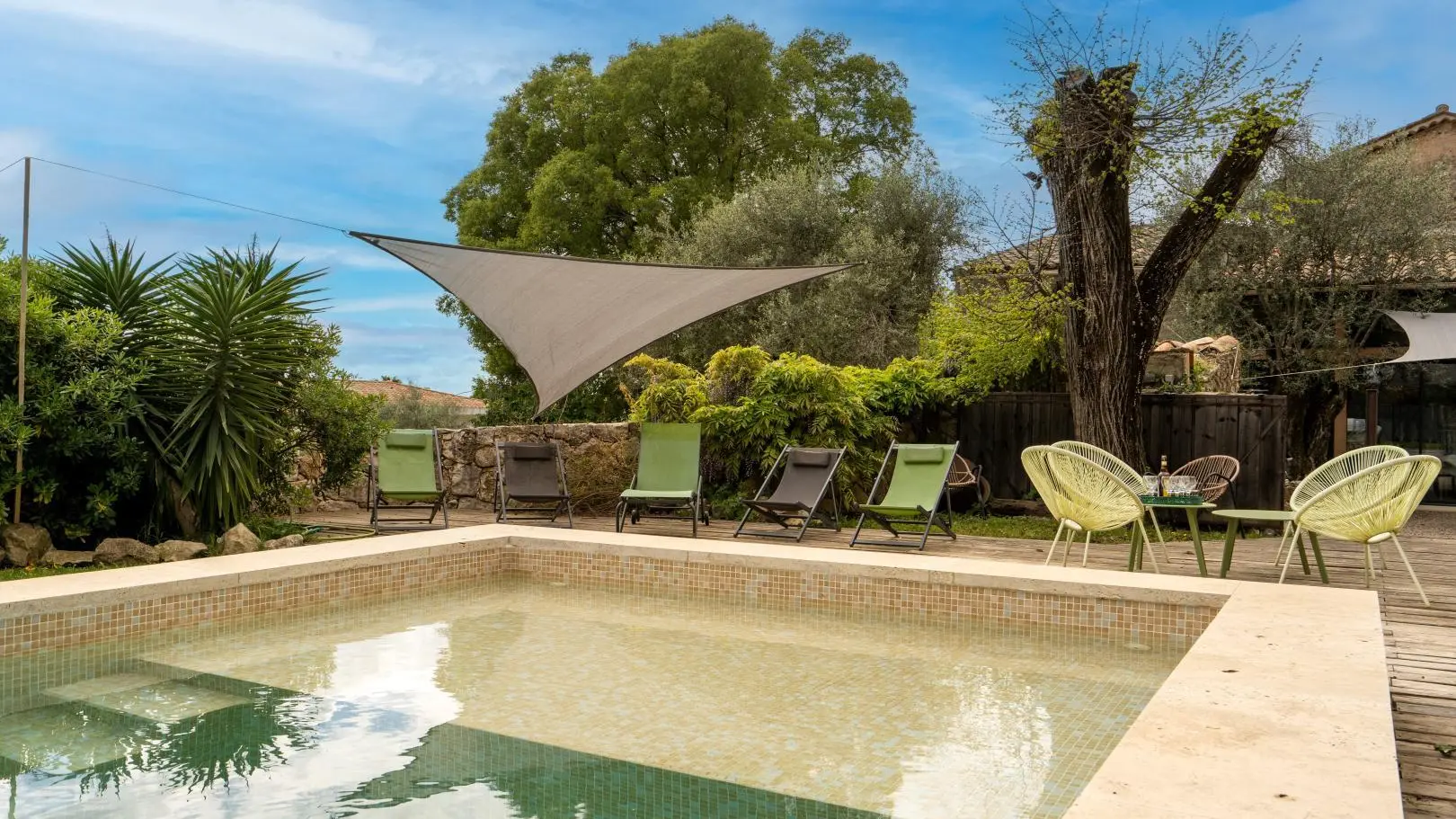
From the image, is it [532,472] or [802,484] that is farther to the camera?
[532,472]

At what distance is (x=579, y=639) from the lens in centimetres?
451

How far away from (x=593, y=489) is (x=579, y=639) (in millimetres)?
5336

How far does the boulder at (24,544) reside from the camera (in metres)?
6.08

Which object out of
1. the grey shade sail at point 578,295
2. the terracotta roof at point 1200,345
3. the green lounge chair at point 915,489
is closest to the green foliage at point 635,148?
the terracotta roof at point 1200,345

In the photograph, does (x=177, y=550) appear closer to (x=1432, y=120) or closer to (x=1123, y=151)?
(x=1123, y=151)

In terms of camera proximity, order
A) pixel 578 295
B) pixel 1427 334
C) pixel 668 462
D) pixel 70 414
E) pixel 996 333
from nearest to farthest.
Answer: pixel 70 414 → pixel 578 295 → pixel 668 462 → pixel 996 333 → pixel 1427 334

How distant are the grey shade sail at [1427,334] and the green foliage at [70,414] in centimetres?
1269

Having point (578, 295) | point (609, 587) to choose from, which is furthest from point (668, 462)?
point (609, 587)

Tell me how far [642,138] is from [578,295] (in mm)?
13923

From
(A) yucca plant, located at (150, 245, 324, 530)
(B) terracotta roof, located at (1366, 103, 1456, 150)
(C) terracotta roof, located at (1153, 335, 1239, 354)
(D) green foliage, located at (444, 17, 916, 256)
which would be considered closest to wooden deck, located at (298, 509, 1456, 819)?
(A) yucca plant, located at (150, 245, 324, 530)

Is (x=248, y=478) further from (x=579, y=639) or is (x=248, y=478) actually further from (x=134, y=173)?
(x=579, y=639)

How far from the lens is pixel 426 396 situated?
27406mm

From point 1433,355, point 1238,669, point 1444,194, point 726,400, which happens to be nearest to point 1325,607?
point 1238,669

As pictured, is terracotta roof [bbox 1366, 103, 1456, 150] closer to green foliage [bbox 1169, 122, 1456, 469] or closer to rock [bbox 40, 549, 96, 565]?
green foliage [bbox 1169, 122, 1456, 469]
